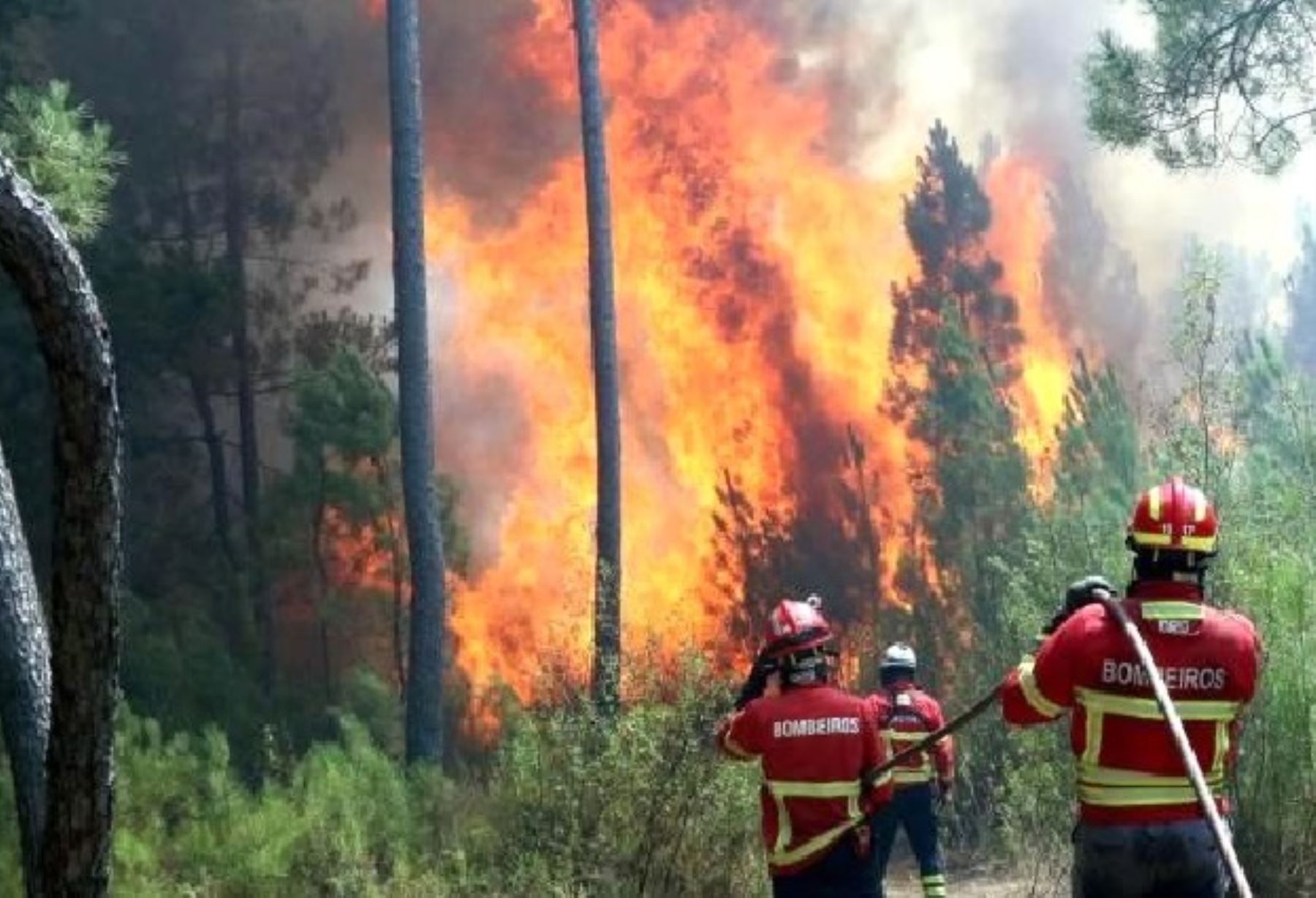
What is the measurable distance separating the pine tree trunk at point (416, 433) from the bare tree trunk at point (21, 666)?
19.6 feet

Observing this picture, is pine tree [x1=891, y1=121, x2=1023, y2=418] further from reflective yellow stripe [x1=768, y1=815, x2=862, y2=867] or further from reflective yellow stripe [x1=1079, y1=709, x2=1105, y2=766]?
reflective yellow stripe [x1=1079, y1=709, x2=1105, y2=766]

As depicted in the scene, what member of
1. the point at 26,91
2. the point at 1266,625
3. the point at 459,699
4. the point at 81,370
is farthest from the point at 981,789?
the point at 81,370

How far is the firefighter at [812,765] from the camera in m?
5.17

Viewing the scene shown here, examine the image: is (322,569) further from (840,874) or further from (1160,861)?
(1160,861)

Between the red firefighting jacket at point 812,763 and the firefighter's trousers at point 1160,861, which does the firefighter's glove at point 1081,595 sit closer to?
the firefighter's trousers at point 1160,861

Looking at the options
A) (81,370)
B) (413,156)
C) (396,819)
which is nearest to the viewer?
(81,370)

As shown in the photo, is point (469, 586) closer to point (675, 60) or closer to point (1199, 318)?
point (675, 60)

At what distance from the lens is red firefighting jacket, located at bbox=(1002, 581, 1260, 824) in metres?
4.10

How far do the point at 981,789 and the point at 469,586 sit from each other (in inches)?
328

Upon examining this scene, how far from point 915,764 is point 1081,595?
4885 mm

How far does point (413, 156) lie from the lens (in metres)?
12.8

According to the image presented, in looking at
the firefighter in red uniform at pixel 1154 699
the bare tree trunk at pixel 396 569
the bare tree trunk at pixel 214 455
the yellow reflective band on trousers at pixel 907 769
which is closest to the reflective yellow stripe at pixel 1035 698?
the firefighter in red uniform at pixel 1154 699

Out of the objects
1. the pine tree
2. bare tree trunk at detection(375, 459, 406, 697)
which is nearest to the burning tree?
the pine tree

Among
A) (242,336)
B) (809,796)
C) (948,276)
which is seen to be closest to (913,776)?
(809,796)
